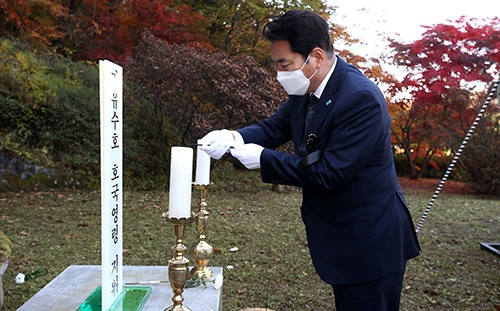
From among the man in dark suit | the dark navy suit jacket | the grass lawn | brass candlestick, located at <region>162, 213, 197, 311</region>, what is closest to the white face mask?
the man in dark suit

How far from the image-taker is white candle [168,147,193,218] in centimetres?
183

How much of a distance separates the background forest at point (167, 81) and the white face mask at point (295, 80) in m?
5.87

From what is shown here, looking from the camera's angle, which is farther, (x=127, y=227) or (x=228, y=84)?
(x=228, y=84)

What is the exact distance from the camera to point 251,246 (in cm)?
491

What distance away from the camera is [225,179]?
972 centimetres

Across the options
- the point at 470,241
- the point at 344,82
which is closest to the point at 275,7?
the point at 470,241

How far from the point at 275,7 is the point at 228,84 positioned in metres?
3.94

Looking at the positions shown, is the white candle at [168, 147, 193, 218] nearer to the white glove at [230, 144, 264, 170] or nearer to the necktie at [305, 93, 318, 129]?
the white glove at [230, 144, 264, 170]

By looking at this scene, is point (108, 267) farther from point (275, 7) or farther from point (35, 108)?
point (275, 7)

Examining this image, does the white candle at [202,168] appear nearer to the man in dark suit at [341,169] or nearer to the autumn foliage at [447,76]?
the man in dark suit at [341,169]

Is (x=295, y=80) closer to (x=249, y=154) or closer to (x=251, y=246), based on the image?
(x=249, y=154)

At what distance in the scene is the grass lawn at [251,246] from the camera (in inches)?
143

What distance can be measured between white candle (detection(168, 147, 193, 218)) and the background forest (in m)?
5.97

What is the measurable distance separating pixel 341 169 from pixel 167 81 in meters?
6.63
